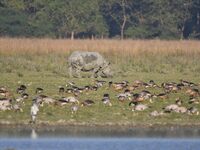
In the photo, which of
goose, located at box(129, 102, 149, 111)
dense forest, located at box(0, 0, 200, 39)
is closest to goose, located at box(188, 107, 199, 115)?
goose, located at box(129, 102, 149, 111)

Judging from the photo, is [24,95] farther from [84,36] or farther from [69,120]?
[84,36]

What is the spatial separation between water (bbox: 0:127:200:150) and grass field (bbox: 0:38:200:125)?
0.93m

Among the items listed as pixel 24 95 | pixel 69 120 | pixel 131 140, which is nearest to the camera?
pixel 131 140

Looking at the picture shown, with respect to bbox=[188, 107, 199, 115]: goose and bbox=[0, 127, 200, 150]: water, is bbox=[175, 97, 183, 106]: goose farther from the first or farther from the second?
bbox=[0, 127, 200, 150]: water

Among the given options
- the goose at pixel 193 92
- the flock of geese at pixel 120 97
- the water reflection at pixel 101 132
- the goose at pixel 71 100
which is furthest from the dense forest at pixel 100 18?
the water reflection at pixel 101 132

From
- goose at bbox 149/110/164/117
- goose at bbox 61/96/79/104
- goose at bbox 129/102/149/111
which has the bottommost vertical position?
goose at bbox 149/110/164/117

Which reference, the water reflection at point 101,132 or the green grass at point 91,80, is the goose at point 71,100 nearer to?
the green grass at point 91,80

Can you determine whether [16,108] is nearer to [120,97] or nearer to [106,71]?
[120,97]

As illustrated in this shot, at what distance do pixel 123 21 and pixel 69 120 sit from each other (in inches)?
1661

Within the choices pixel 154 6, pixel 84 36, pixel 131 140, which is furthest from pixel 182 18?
pixel 131 140

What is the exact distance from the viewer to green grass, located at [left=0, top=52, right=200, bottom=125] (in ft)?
71.4

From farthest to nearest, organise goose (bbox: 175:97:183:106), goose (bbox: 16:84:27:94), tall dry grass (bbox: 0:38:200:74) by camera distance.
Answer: tall dry grass (bbox: 0:38:200:74) → goose (bbox: 16:84:27:94) → goose (bbox: 175:97:183:106)

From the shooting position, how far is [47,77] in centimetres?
3059

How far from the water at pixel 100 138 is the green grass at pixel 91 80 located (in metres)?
0.89
